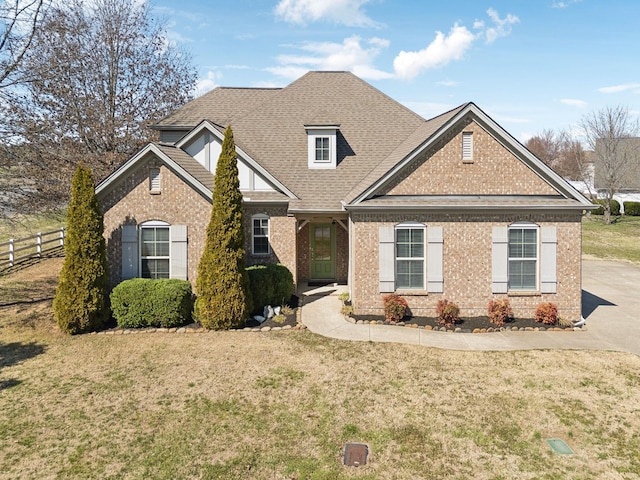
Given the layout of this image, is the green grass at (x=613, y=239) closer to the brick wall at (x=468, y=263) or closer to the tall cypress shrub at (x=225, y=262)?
the brick wall at (x=468, y=263)

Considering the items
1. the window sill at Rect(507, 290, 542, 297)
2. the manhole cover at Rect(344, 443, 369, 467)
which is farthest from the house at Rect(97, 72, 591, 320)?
A: the manhole cover at Rect(344, 443, 369, 467)

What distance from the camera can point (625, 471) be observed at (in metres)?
6.33

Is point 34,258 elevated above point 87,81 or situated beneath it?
situated beneath

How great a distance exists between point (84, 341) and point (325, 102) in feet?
47.8

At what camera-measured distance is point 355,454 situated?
673 centimetres

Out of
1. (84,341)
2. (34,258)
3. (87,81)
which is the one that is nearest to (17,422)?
(84,341)

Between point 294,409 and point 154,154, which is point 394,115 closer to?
point 154,154

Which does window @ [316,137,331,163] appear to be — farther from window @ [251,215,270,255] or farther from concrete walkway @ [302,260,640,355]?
concrete walkway @ [302,260,640,355]

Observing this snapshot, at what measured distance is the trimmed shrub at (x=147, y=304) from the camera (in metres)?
13.1

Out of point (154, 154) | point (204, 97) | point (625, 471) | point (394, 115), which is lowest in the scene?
point (625, 471)

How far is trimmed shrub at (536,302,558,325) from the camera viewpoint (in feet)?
43.1

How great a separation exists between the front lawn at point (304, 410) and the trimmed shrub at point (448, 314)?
2.25 metres

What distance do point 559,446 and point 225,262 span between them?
31.3ft

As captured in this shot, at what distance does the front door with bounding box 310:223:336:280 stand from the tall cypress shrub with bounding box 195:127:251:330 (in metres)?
5.38
